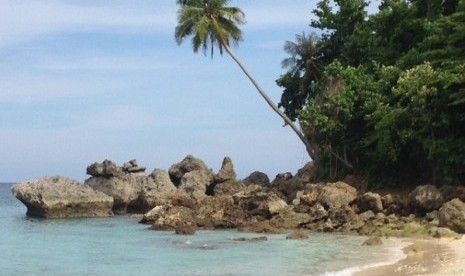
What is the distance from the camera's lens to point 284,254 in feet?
59.9

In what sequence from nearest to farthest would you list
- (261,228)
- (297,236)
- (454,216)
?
(454,216) < (297,236) < (261,228)

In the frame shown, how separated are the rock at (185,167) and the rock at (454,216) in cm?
1950

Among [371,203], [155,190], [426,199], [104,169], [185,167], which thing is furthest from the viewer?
[185,167]

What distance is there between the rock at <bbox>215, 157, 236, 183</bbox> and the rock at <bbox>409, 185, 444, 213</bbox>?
1549cm

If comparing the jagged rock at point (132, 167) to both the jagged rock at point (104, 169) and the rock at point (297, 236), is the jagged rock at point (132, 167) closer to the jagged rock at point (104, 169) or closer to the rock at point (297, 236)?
the jagged rock at point (104, 169)

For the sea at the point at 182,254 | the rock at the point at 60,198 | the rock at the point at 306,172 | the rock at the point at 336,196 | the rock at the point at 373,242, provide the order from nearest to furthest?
the sea at the point at 182,254, the rock at the point at 373,242, the rock at the point at 336,196, the rock at the point at 306,172, the rock at the point at 60,198

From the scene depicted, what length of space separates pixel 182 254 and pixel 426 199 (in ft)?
34.0

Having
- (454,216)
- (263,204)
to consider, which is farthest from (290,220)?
(454,216)

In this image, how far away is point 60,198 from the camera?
1378 inches

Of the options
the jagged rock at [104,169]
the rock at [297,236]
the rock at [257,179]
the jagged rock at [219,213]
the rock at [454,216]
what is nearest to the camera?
the rock at [454,216]

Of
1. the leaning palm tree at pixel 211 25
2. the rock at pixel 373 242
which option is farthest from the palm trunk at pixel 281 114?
the rock at pixel 373 242

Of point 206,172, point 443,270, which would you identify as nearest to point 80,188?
point 206,172

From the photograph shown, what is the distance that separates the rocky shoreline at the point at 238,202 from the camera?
2339cm

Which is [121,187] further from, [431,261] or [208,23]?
[431,261]
